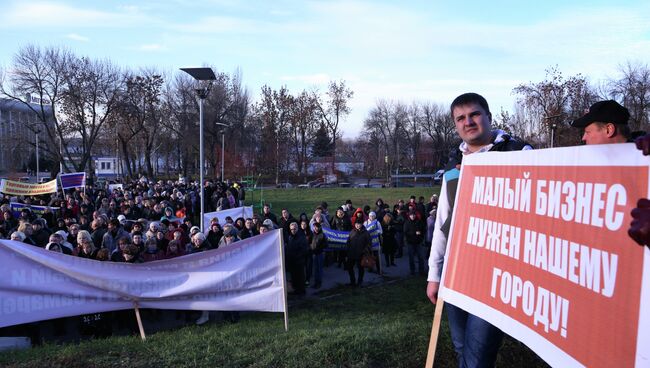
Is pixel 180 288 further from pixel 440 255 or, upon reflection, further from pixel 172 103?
pixel 172 103

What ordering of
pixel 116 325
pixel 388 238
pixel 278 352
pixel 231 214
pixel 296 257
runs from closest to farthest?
pixel 278 352, pixel 116 325, pixel 296 257, pixel 388 238, pixel 231 214

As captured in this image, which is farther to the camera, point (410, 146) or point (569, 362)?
point (410, 146)

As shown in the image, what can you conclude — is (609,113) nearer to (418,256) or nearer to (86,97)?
(418,256)

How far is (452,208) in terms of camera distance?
3.49 meters

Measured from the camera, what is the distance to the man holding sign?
3102 mm

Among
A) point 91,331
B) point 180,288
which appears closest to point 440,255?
point 180,288

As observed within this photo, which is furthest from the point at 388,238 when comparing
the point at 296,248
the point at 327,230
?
the point at 296,248

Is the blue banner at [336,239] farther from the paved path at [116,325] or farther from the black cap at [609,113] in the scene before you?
the black cap at [609,113]

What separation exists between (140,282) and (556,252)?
6.04m

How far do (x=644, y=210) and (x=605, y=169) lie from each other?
35 centimetres

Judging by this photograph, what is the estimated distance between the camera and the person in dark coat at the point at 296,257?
11.7m

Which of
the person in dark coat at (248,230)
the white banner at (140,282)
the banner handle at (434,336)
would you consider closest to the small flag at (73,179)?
the person in dark coat at (248,230)

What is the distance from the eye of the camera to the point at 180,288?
7.13 m

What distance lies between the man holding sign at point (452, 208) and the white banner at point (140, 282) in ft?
13.4
